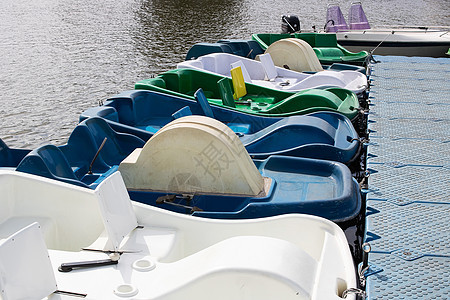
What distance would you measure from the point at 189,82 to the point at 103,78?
5061mm

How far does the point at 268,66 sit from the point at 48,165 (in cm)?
624

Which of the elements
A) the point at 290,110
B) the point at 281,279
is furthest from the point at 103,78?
the point at 281,279

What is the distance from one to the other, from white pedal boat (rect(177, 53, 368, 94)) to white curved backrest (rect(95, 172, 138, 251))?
555cm

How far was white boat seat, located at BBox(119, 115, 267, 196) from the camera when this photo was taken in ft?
17.3

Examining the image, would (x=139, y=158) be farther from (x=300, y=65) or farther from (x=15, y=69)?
(x=15, y=69)

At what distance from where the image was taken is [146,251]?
3840mm

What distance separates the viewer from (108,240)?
12.6 ft

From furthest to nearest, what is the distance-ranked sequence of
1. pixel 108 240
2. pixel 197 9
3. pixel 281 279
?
pixel 197 9 → pixel 108 240 → pixel 281 279

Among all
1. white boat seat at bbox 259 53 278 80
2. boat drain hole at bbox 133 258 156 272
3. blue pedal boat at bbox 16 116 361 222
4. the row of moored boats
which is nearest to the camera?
the row of moored boats

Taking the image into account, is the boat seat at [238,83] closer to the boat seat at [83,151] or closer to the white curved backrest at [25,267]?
the boat seat at [83,151]

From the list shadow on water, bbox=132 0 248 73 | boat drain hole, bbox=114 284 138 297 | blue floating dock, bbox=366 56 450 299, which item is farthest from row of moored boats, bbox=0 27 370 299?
shadow on water, bbox=132 0 248 73

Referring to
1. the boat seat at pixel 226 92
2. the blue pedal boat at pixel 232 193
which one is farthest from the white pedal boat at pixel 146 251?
the boat seat at pixel 226 92

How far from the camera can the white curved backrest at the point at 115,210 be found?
3744 mm

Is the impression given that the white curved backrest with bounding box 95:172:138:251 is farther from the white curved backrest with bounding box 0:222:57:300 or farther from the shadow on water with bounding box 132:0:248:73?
the shadow on water with bounding box 132:0:248:73
